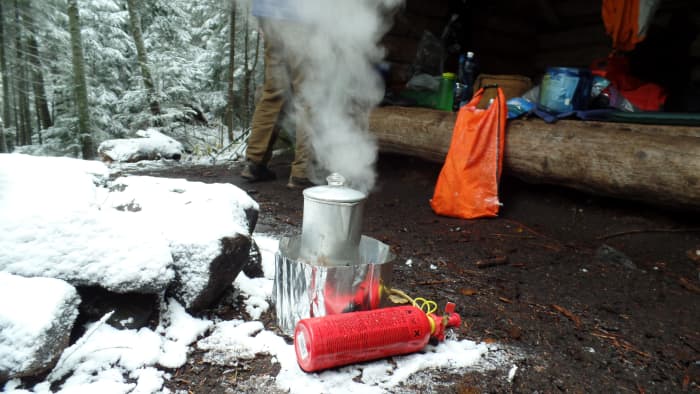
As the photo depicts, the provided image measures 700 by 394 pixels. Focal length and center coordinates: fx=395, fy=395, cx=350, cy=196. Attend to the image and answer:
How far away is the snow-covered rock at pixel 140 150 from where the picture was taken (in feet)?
20.8

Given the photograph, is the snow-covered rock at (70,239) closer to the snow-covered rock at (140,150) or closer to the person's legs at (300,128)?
the person's legs at (300,128)

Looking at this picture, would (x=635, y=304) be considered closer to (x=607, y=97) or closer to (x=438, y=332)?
A: (x=438, y=332)

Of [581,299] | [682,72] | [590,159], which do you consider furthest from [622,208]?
[682,72]

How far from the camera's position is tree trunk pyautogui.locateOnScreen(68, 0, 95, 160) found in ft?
27.6

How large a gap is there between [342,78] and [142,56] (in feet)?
26.4

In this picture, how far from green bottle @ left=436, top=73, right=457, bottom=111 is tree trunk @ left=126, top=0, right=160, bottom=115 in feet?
27.3

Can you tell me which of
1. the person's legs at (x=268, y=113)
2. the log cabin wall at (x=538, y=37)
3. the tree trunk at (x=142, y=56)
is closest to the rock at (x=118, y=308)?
the person's legs at (x=268, y=113)

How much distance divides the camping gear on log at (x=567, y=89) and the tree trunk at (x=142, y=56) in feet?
31.4

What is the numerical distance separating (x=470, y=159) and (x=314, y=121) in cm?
165

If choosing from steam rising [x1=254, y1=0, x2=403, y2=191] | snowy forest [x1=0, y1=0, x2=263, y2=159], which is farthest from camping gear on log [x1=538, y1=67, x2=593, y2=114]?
snowy forest [x1=0, y1=0, x2=263, y2=159]

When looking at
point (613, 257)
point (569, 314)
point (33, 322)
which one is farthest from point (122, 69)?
point (569, 314)

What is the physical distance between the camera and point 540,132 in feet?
11.0

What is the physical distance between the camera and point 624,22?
13.5ft

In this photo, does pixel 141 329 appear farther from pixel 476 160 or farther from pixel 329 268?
pixel 476 160
